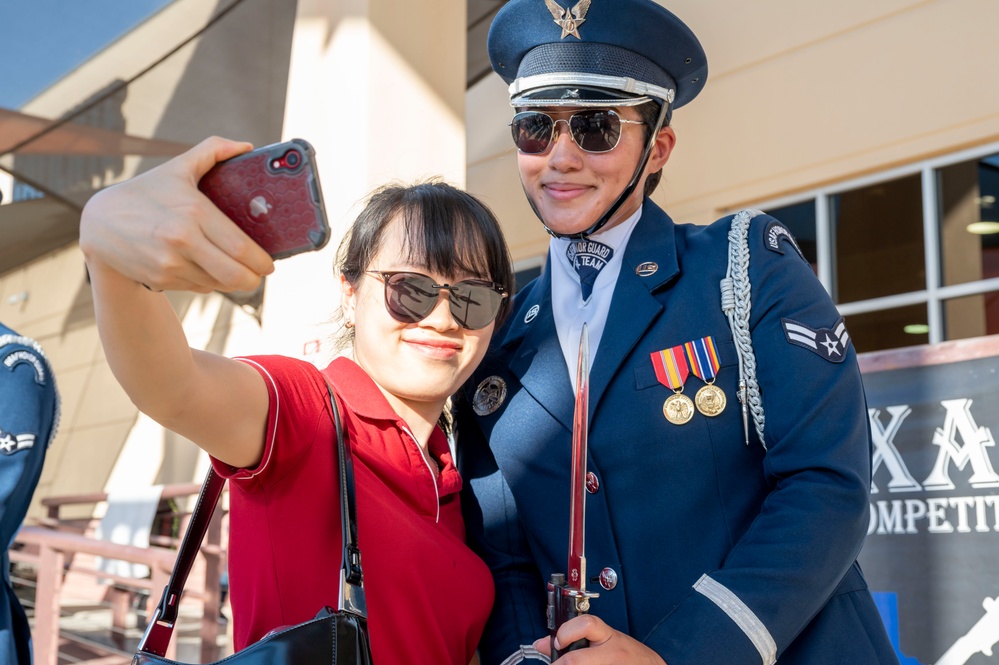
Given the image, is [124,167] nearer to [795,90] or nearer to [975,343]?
[795,90]

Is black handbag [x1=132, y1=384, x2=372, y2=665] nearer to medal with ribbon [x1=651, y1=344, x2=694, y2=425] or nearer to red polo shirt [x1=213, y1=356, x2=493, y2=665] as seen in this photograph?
red polo shirt [x1=213, y1=356, x2=493, y2=665]

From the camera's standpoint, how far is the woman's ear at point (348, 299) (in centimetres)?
198

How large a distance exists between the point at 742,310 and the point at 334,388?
69cm

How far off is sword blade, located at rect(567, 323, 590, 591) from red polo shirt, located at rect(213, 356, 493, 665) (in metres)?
0.34

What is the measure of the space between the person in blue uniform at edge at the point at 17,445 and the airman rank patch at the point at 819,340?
2055mm

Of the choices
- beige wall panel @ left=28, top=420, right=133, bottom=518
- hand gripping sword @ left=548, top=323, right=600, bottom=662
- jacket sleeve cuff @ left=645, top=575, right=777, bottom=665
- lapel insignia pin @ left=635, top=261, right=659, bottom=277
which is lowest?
beige wall panel @ left=28, top=420, right=133, bottom=518

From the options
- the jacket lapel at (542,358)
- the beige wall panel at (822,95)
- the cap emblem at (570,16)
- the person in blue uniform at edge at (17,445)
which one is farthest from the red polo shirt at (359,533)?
the beige wall panel at (822,95)

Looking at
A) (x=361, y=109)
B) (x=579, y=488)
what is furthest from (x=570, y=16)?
(x=361, y=109)

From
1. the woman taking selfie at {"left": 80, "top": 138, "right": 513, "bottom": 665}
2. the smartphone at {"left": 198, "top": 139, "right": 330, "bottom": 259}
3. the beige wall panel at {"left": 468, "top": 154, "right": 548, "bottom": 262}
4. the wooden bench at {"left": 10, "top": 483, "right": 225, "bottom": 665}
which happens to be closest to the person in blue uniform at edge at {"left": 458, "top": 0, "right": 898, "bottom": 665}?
the woman taking selfie at {"left": 80, "top": 138, "right": 513, "bottom": 665}

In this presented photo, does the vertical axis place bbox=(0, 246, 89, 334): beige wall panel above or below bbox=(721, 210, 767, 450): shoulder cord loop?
above

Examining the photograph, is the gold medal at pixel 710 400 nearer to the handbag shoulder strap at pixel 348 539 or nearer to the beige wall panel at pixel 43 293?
the handbag shoulder strap at pixel 348 539

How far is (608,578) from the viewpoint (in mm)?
1789

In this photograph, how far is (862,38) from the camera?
17.0 feet

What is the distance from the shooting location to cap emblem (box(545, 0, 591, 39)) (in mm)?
2031
